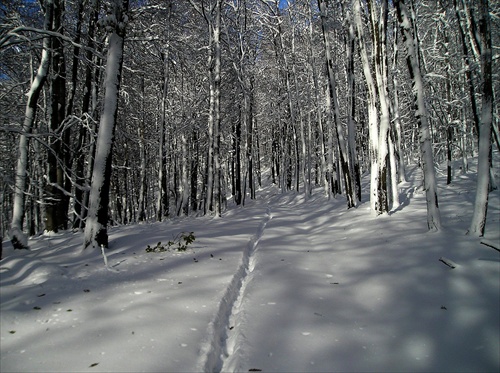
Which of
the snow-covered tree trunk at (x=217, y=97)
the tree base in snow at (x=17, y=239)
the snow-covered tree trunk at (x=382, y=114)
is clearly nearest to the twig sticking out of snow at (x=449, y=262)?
the snow-covered tree trunk at (x=382, y=114)

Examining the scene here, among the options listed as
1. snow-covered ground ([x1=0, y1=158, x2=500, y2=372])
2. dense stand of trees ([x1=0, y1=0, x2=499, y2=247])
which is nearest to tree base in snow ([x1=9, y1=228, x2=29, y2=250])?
dense stand of trees ([x1=0, y1=0, x2=499, y2=247])

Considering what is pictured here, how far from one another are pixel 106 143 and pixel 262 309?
16.6ft

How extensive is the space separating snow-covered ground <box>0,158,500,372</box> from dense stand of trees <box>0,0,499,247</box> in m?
1.64

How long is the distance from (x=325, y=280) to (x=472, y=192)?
1064cm

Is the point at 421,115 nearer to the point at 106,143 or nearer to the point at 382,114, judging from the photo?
the point at 382,114

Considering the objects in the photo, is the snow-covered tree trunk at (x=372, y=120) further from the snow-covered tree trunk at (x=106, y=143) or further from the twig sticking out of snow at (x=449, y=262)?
the snow-covered tree trunk at (x=106, y=143)

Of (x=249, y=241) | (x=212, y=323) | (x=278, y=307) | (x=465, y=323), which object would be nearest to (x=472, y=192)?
(x=249, y=241)

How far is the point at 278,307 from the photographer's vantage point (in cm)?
371

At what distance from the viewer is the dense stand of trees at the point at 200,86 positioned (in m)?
6.46

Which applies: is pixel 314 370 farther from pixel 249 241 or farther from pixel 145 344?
pixel 249 241

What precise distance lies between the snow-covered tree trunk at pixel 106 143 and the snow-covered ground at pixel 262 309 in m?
0.57

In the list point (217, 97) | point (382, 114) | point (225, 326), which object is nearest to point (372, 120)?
point (382, 114)

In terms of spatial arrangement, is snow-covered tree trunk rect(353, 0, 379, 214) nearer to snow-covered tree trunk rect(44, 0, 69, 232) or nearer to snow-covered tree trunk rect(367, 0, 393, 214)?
snow-covered tree trunk rect(367, 0, 393, 214)

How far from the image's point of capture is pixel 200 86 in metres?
19.6
